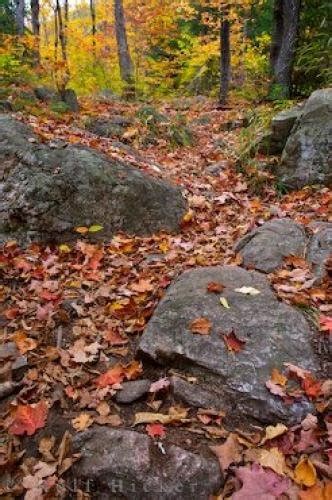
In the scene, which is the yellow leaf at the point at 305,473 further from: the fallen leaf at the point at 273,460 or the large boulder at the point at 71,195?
the large boulder at the point at 71,195

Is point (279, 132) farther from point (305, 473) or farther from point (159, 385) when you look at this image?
point (305, 473)

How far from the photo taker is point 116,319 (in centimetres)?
367

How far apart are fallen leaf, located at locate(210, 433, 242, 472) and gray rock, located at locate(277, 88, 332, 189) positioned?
14.9 ft

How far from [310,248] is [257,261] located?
577 mm

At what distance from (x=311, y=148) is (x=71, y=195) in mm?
3472

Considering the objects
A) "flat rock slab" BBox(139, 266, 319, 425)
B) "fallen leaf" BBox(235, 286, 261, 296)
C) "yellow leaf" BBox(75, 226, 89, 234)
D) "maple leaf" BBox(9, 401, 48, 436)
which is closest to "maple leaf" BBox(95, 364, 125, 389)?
"flat rock slab" BBox(139, 266, 319, 425)

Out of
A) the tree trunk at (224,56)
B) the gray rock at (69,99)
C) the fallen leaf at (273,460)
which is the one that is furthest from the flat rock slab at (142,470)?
the tree trunk at (224,56)

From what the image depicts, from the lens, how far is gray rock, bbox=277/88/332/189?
245 inches

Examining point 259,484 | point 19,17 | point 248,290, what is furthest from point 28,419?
point 19,17

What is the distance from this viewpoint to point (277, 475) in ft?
7.48

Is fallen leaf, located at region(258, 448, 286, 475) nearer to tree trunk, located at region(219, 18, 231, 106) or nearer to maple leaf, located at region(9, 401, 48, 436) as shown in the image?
maple leaf, located at region(9, 401, 48, 436)

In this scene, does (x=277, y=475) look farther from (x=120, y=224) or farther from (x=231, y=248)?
(x=120, y=224)

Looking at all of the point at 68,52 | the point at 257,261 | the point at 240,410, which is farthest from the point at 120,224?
the point at 68,52

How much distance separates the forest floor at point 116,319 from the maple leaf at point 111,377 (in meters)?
0.06
